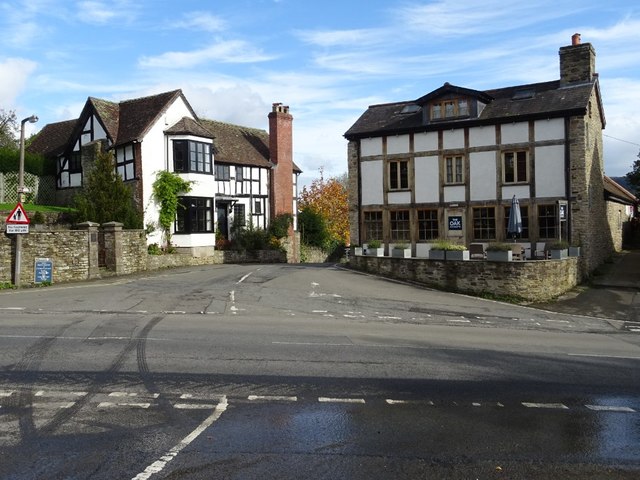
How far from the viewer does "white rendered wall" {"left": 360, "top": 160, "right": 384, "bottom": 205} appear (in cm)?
3078

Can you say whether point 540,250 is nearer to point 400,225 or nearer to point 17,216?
point 400,225

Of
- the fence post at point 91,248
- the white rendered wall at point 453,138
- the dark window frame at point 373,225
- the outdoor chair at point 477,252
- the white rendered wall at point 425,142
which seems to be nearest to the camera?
the outdoor chair at point 477,252

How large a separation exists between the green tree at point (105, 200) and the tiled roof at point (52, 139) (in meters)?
10.7

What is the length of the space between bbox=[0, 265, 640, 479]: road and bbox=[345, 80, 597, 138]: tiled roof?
13780 millimetres

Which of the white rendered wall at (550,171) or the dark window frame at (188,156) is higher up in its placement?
the dark window frame at (188,156)

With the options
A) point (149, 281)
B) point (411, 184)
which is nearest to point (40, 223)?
point (149, 281)

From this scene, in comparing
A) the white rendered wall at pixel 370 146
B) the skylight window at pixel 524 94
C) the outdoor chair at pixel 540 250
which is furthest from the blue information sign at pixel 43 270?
the skylight window at pixel 524 94

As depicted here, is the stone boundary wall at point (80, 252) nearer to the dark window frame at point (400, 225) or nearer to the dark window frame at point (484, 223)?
the dark window frame at point (400, 225)

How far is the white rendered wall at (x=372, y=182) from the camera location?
3078 centimetres

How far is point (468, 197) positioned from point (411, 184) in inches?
116

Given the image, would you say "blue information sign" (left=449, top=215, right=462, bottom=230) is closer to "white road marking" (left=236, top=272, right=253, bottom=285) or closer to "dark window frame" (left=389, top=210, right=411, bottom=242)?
"dark window frame" (left=389, top=210, right=411, bottom=242)

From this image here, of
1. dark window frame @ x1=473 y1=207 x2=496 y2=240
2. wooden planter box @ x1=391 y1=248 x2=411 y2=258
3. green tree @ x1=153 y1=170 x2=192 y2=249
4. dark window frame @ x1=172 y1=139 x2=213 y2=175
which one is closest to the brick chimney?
dark window frame @ x1=172 y1=139 x2=213 y2=175

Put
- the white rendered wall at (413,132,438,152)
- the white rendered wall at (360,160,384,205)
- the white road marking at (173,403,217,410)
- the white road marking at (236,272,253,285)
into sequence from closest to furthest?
the white road marking at (173,403,217,410), the white road marking at (236,272,253,285), the white rendered wall at (413,132,438,152), the white rendered wall at (360,160,384,205)

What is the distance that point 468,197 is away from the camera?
2884cm
